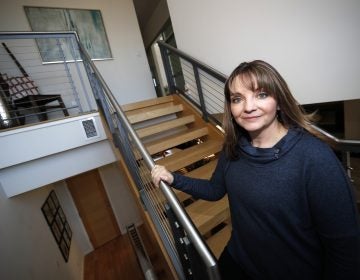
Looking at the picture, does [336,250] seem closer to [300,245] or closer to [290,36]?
A: [300,245]

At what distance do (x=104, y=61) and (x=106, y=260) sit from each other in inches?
175

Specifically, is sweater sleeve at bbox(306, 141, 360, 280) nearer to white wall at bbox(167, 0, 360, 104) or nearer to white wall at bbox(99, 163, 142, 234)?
white wall at bbox(167, 0, 360, 104)

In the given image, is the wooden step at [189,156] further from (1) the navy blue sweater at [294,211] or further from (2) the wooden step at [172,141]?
(1) the navy blue sweater at [294,211]

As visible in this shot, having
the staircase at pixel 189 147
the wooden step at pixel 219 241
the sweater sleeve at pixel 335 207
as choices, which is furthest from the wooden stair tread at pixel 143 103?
the sweater sleeve at pixel 335 207

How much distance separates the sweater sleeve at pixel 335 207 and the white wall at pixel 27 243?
2.46m

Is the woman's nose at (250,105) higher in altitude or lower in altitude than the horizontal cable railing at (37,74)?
lower

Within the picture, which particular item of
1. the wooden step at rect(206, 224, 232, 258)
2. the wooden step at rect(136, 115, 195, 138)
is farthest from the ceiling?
the wooden step at rect(206, 224, 232, 258)

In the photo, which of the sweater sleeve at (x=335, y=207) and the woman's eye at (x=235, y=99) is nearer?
the sweater sleeve at (x=335, y=207)

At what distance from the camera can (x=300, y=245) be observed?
0.75m

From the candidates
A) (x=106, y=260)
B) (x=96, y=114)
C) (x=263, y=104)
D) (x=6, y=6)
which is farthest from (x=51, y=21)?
(x=106, y=260)

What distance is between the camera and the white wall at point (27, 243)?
80.8 inches

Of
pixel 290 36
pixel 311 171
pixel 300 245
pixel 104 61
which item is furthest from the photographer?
pixel 104 61

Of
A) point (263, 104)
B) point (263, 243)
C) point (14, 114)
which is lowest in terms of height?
point (263, 243)

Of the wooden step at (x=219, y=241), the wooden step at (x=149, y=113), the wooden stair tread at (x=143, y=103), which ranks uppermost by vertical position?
the wooden stair tread at (x=143, y=103)
